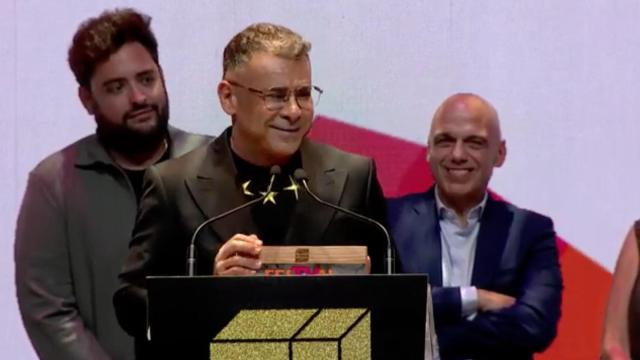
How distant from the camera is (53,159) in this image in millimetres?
4059

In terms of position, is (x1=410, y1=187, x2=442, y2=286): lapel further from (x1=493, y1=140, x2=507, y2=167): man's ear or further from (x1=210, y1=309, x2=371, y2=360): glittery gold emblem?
(x1=210, y1=309, x2=371, y2=360): glittery gold emblem

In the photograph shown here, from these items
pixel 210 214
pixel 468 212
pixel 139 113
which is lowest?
pixel 468 212

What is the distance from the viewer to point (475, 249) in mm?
3818

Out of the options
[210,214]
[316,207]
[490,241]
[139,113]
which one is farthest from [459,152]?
[139,113]

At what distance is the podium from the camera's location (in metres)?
2.51

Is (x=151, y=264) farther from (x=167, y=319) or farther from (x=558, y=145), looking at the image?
(x=558, y=145)

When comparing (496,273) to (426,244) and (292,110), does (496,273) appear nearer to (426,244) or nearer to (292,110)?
(426,244)

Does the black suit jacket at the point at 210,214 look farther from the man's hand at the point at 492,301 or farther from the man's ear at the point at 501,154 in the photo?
the man's ear at the point at 501,154

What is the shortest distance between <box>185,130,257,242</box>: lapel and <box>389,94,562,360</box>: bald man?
0.77 metres

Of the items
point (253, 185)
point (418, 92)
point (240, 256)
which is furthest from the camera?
point (418, 92)

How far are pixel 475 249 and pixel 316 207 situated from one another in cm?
79

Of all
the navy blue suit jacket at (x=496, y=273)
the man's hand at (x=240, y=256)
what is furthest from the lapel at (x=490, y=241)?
the man's hand at (x=240, y=256)

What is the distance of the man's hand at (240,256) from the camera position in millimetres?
2756

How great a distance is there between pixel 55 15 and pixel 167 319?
192 cm
